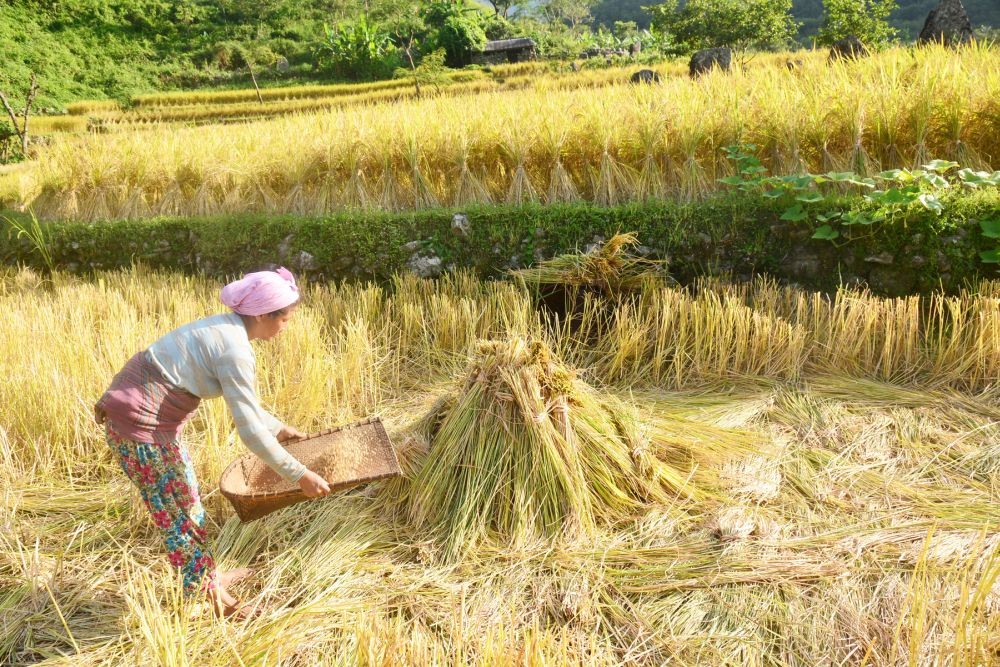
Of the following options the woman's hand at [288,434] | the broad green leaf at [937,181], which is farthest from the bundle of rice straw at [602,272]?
the woman's hand at [288,434]

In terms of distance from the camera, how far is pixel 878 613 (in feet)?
5.94

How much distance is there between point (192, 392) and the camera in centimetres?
184

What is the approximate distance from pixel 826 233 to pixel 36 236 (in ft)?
21.0

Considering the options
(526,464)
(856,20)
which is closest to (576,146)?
(526,464)

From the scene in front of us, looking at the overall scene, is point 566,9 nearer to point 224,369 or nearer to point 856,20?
point 856,20

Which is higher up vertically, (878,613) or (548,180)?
(548,180)

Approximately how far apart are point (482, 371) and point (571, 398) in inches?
14.2

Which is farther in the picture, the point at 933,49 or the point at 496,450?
the point at 933,49

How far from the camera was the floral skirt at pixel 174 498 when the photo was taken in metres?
1.83

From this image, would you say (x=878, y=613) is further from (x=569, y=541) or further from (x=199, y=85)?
(x=199, y=85)

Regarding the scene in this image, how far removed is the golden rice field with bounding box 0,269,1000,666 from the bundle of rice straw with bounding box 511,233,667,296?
117 millimetres

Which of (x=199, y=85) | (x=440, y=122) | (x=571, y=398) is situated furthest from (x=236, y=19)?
(x=571, y=398)

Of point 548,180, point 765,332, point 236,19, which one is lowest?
point 765,332

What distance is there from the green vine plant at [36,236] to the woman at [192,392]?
466 centimetres
